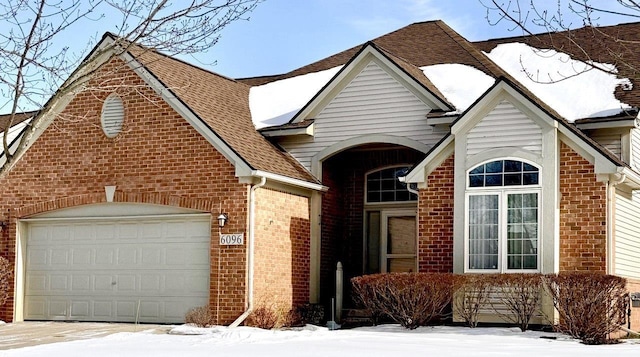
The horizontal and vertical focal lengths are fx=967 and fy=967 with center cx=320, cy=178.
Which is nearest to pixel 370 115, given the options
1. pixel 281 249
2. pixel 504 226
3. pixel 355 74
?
pixel 355 74

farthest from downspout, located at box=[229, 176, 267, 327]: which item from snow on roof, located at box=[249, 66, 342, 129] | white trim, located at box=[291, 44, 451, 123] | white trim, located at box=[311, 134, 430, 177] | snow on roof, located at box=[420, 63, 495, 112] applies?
snow on roof, located at box=[420, 63, 495, 112]

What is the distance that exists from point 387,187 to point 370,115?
2215 millimetres

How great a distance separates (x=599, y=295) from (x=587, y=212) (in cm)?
204

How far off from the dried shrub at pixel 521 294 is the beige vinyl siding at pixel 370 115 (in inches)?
151

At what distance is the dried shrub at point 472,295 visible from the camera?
17.2m

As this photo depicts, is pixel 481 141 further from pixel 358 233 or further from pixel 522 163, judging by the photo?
pixel 358 233

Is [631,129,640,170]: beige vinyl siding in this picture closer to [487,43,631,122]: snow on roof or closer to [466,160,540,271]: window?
[487,43,631,122]: snow on roof

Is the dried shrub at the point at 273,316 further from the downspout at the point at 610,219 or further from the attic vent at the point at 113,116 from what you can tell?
the downspout at the point at 610,219

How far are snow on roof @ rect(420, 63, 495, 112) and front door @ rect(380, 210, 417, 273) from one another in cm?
295

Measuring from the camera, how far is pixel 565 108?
19.2 m

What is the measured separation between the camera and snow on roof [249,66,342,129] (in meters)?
21.6

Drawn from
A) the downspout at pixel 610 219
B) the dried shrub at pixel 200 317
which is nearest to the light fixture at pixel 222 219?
the dried shrub at pixel 200 317

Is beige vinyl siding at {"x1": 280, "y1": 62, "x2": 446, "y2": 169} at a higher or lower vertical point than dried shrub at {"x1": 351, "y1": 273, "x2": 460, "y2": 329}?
higher

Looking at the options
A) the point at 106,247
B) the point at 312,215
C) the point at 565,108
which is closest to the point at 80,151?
the point at 106,247
